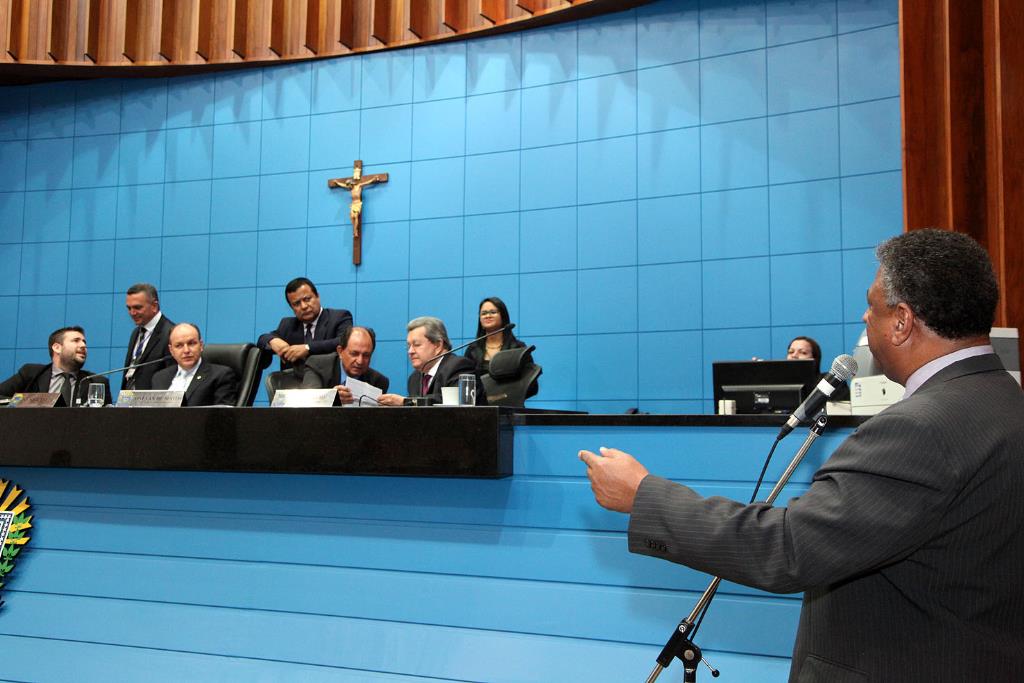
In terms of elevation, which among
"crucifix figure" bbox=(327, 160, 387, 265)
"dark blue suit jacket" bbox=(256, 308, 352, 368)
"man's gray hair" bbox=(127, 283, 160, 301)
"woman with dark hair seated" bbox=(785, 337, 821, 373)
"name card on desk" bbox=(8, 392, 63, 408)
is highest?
"crucifix figure" bbox=(327, 160, 387, 265)

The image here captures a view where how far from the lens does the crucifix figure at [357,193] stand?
21.9 feet

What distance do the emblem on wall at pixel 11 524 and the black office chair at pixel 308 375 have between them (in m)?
1.46

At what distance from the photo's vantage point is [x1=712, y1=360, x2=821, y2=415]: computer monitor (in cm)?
342

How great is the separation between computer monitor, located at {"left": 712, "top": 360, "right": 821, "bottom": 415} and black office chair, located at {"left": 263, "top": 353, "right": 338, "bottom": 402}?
6.61 ft

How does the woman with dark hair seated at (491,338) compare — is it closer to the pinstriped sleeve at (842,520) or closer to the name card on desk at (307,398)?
the name card on desk at (307,398)

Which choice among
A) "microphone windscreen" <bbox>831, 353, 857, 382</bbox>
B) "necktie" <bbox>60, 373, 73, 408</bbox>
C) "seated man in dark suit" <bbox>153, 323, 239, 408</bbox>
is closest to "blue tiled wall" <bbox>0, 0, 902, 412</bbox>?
"seated man in dark suit" <bbox>153, 323, 239, 408</bbox>

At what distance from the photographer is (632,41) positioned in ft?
Answer: 20.0

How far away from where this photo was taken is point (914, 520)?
1213mm

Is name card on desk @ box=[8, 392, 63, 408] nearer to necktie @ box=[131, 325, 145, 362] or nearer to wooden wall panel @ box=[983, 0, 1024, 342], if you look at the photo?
necktie @ box=[131, 325, 145, 362]

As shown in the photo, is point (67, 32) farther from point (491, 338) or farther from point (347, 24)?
point (491, 338)

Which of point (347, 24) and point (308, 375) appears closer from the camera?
point (308, 375)

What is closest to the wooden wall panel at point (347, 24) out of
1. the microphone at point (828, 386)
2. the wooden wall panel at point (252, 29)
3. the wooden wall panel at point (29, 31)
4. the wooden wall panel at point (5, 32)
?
the wooden wall panel at point (252, 29)

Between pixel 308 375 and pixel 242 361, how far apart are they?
321 millimetres

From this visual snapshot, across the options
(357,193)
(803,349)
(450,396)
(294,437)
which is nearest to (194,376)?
(450,396)
